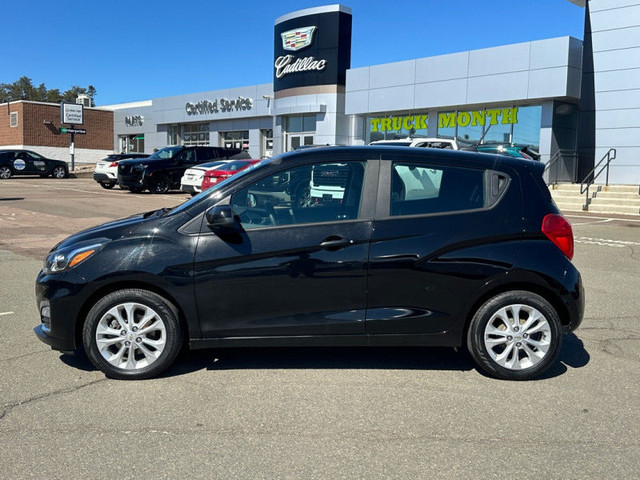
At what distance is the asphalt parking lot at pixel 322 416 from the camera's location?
317 centimetres

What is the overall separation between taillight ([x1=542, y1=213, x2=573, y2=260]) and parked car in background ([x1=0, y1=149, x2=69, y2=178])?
3479cm

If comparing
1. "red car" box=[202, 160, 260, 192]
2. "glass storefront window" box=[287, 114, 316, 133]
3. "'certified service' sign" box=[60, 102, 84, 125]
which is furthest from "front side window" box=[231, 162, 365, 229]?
"'certified service' sign" box=[60, 102, 84, 125]

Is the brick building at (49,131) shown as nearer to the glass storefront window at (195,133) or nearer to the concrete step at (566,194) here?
the glass storefront window at (195,133)

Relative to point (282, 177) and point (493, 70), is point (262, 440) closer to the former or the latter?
point (282, 177)

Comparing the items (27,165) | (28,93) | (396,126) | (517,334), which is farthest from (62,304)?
(28,93)

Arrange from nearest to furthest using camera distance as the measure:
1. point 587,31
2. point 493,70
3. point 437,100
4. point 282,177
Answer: point 282,177, point 587,31, point 493,70, point 437,100

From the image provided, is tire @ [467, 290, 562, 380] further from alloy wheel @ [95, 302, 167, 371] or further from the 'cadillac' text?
the 'cadillac' text

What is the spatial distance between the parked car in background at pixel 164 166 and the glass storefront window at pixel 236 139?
15.6 meters

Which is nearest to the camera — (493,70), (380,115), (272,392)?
(272,392)

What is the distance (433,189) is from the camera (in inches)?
179

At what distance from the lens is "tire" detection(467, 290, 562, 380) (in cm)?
442

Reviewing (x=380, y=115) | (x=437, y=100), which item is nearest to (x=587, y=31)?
(x=437, y=100)

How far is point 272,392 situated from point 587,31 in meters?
23.0

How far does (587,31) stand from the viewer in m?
22.6
